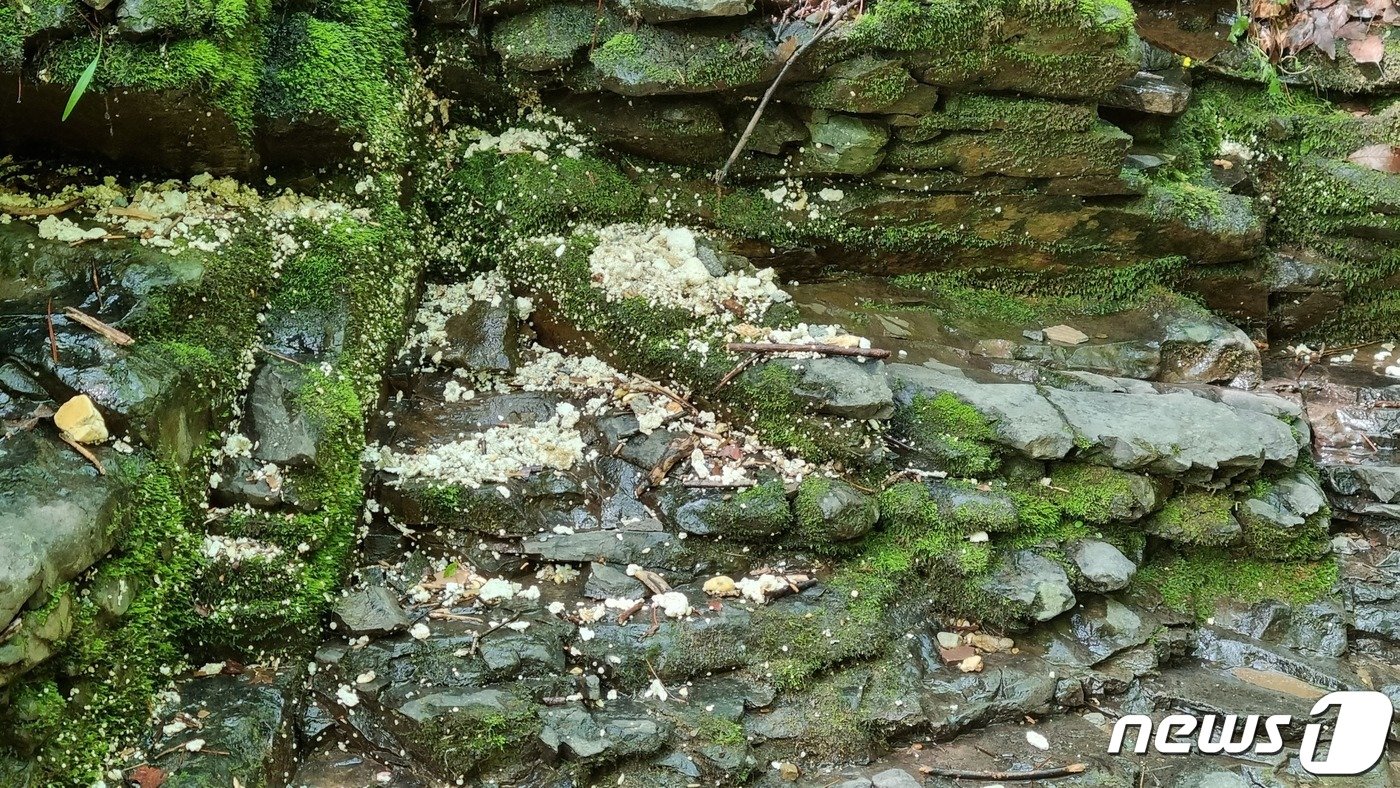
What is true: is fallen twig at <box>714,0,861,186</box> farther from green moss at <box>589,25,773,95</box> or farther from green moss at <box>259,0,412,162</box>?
green moss at <box>259,0,412,162</box>

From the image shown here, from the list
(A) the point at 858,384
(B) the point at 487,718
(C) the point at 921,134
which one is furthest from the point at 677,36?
(B) the point at 487,718

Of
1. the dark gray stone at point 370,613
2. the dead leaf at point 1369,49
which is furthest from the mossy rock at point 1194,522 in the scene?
the dark gray stone at point 370,613

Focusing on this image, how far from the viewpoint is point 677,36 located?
16.8 feet

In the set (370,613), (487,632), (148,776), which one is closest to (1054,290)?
(487,632)

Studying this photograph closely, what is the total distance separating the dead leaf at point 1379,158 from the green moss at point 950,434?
3841 mm

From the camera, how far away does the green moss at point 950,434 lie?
190 inches

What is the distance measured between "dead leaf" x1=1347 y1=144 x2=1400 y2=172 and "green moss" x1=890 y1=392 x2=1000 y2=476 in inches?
151

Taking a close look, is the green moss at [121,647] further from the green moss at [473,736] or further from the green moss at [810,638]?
the green moss at [810,638]

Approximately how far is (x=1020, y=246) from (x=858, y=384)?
6.45 ft

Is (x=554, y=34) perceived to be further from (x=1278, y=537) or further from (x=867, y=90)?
(x=1278, y=537)

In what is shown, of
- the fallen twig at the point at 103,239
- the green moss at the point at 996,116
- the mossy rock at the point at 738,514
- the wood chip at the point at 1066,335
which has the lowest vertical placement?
the mossy rock at the point at 738,514

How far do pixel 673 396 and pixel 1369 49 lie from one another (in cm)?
553

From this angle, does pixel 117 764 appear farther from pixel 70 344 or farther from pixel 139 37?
pixel 139 37

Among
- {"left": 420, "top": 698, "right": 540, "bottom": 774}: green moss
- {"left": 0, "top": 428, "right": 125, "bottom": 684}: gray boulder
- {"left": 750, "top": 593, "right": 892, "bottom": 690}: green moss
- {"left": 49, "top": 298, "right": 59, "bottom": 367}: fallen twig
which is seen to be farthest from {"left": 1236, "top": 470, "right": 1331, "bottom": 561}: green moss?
{"left": 49, "top": 298, "right": 59, "bottom": 367}: fallen twig
